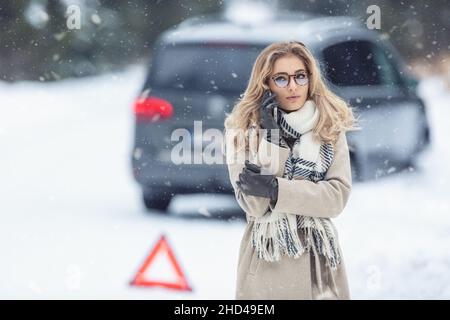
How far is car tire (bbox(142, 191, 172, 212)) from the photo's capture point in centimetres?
658

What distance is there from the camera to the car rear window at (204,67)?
596 cm

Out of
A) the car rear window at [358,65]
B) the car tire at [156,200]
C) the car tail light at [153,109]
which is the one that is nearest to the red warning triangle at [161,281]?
the car tail light at [153,109]

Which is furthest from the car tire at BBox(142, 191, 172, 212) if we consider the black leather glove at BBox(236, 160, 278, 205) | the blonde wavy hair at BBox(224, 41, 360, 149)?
the black leather glove at BBox(236, 160, 278, 205)

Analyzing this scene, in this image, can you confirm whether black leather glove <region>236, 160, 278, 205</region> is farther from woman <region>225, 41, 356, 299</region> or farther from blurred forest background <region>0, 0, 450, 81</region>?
blurred forest background <region>0, 0, 450, 81</region>

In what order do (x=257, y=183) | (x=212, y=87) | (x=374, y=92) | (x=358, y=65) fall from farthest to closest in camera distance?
(x=358, y=65)
(x=374, y=92)
(x=212, y=87)
(x=257, y=183)

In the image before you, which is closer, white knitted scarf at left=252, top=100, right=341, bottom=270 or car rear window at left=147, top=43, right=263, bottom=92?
white knitted scarf at left=252, top=100, right=341, bottom=270

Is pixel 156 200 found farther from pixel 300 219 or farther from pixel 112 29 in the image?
pixel 112 29

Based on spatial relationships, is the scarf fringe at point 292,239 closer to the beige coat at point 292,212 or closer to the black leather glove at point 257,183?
the beige coat at point 292,212

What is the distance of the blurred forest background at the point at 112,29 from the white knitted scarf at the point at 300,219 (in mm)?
10854

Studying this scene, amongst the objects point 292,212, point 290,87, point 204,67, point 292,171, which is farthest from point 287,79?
point 204,67

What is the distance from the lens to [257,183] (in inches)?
112

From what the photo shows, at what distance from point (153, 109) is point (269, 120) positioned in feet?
10.6

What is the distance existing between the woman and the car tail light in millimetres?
3021
